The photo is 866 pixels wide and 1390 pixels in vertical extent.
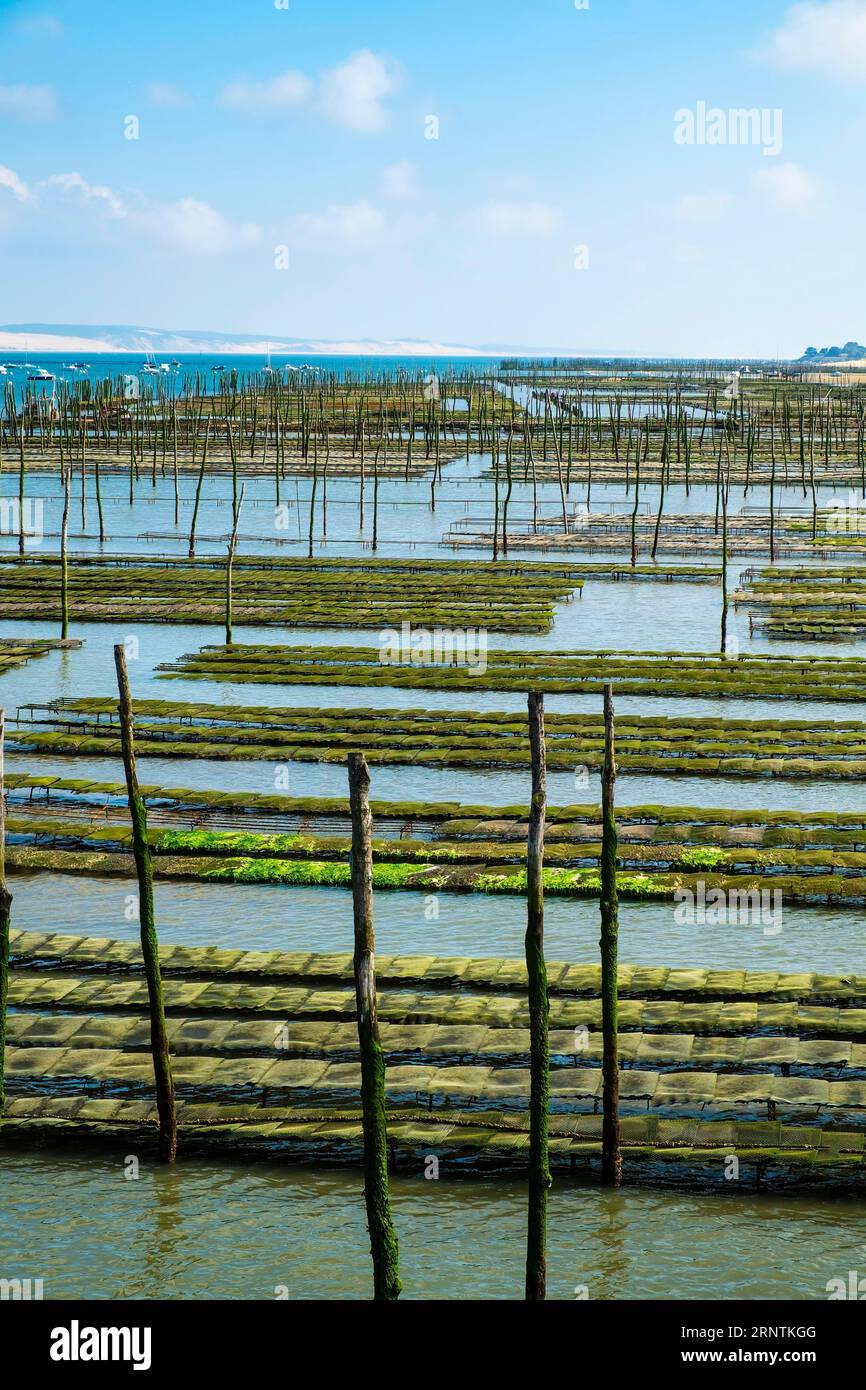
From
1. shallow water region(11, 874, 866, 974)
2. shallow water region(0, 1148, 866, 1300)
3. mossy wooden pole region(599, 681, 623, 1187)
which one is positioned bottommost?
shallow water region(0, 1148, 866, 1300)

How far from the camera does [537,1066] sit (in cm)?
1838

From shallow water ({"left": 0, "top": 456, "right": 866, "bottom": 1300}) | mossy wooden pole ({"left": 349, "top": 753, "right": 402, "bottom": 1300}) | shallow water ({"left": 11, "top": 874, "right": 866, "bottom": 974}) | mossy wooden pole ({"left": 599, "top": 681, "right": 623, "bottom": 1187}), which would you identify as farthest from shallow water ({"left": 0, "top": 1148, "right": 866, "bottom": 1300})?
shallow water ({"left": 11, "top": 874, "right": 866, "bottom": 974})

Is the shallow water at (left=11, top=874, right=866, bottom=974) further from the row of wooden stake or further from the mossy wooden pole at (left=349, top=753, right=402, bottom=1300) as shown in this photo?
the mossy wooden pole at (left=349, top=753, right=402, bottom=1300)

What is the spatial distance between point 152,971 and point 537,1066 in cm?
677

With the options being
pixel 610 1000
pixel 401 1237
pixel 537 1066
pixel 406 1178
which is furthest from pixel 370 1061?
pixel 406 1178

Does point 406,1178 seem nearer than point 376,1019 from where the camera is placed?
No

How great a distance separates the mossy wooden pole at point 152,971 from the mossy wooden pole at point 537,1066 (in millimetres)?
6352

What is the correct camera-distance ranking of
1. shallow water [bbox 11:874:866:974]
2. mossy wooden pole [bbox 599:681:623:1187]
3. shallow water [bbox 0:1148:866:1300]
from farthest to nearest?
1. shallow water [bbox 11:874:866:974]
2. mossy wooden pole [bbox 599:681:623:1187]
3. shallow water [bbox 0:1148:866:1300]

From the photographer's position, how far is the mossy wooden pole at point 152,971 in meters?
22.5

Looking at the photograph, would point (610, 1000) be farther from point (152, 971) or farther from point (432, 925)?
point (432, 925)

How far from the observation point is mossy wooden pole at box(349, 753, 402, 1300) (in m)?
16.6

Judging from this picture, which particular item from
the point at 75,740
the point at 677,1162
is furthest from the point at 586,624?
the point at 677,1162

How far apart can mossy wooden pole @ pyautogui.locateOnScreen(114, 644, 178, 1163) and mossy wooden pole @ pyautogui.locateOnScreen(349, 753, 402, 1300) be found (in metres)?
6.14
